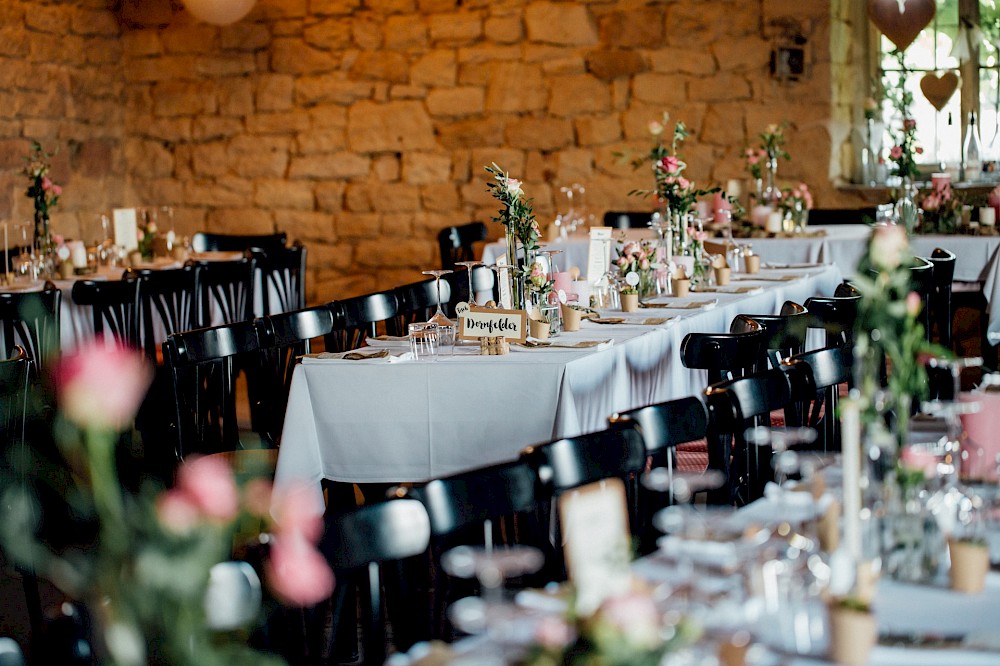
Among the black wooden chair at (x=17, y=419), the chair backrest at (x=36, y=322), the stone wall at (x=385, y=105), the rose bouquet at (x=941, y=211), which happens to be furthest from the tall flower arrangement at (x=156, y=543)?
the stone wall at (x=385, y=105)

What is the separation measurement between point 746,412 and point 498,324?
1220 mm

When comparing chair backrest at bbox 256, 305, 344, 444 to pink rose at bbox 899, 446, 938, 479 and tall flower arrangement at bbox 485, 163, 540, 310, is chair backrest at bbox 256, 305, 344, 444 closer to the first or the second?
tall flower arrangement at bbox 485, 163, 540, 310

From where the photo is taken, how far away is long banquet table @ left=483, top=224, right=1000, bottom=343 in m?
6.74

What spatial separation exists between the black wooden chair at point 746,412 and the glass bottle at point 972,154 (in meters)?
5.23

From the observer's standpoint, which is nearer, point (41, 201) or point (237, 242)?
point (41, 201)

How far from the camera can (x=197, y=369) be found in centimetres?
407

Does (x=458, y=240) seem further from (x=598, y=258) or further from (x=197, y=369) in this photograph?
(x=197, y=369)

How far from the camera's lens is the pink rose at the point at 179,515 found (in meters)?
1.25

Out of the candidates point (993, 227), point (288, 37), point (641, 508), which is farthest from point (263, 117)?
point (641, 508)

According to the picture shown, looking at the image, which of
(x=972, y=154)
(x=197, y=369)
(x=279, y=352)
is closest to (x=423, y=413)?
(x=197, y=369)

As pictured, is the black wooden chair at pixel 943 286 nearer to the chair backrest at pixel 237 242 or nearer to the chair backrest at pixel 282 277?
the chair backrest at pixel 282 277

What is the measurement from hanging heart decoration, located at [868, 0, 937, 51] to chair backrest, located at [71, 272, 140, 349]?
13.0 ft

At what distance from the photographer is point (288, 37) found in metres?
9.25

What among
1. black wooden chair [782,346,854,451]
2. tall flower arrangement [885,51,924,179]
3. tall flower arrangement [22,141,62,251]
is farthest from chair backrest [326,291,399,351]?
tall flower arrangement [885,51,924,179]
